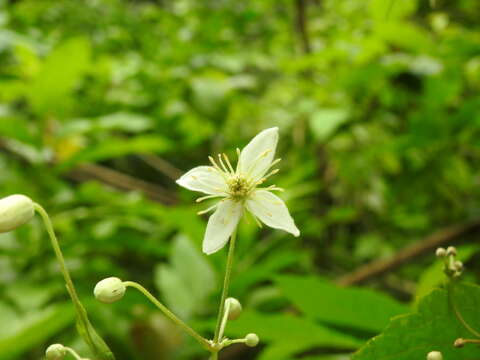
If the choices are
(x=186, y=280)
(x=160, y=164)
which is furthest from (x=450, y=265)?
(x=160, y=164)

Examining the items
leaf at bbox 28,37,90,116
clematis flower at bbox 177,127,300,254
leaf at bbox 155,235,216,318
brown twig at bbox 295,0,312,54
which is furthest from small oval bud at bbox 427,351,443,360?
brown twig at bbox 295,0,312,54

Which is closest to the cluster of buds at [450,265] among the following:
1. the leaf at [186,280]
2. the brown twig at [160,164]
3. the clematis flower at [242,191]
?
the clematis flower at [242,191]

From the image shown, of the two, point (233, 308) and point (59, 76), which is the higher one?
point (59, 76)

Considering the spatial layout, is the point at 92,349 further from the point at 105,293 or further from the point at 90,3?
the point at 90,3

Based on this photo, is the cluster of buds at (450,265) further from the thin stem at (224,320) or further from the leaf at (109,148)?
the leaf at (109,148)

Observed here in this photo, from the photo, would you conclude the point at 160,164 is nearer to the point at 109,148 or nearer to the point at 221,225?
the point at 109,148

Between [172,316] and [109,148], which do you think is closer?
[172,316]
